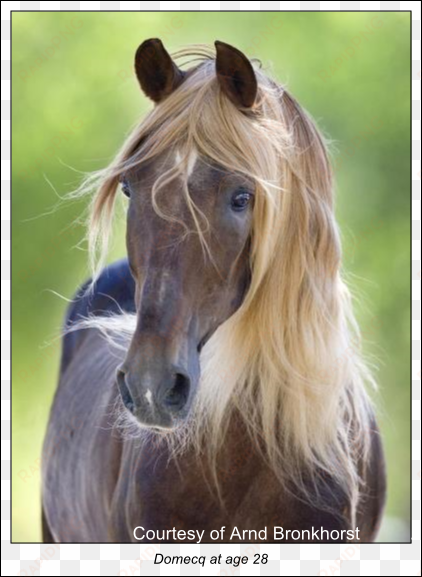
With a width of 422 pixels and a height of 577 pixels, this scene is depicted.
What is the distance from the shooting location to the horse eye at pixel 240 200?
9.27 ft

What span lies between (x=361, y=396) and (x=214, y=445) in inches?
26.4

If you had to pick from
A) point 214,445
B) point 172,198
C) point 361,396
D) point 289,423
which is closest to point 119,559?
point 214,445

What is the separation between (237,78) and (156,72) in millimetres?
311

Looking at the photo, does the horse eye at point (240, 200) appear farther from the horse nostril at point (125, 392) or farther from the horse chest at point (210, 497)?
the horse chest at point (210, 497)

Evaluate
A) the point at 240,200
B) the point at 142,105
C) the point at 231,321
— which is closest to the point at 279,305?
the point at 231,321

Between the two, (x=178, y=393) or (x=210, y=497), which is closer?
(x=178, y=393)

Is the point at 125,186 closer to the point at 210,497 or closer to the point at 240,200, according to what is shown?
the point at 240,200

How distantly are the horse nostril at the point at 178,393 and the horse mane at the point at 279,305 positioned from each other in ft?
1.60

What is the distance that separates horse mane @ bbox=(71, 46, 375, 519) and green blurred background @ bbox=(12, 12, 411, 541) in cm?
498

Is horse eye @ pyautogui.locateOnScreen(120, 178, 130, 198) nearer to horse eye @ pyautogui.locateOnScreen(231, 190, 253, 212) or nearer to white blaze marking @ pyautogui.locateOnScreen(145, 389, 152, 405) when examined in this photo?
horse eye @ pyautogui.locateOnScreen(231, 190, 253, 212)

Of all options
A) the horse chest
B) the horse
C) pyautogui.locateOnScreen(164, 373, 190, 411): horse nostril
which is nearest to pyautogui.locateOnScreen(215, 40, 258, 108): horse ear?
the horse


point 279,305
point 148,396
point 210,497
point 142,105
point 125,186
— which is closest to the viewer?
point 148,396

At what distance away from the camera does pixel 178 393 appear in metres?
2.64

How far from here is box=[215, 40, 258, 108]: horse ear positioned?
9.73 feet
